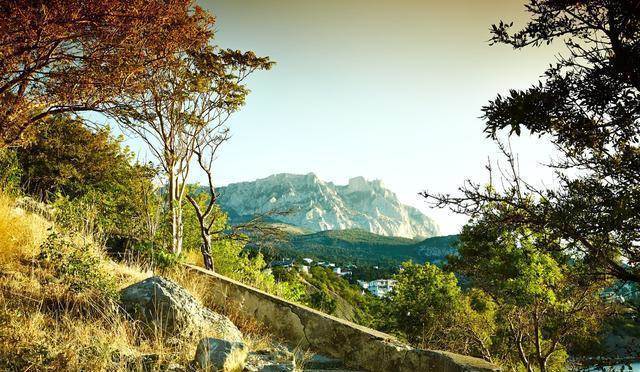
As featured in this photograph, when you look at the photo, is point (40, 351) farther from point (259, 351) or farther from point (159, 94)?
point (159, 94)

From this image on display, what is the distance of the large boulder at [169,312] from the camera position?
149 inches

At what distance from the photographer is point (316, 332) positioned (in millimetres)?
5422

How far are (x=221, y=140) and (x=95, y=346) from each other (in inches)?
422

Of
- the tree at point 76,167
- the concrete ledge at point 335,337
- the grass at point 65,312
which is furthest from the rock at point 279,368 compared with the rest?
the tree at point 76,167

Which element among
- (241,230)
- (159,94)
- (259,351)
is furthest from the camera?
(241,230)

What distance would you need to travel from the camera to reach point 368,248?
170375 mm

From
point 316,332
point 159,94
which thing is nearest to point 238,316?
point 316,332

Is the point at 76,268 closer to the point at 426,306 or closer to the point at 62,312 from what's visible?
the point at 62,312

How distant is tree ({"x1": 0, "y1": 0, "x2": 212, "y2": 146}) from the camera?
379 centimetres

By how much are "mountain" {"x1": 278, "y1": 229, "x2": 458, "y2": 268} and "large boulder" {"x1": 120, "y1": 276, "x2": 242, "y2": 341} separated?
429 ft

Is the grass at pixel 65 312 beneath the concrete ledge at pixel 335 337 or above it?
above

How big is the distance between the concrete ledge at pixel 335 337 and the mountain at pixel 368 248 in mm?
129043

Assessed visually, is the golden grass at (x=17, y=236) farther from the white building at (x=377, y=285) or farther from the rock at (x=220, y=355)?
the white building at (x=377, y=285)

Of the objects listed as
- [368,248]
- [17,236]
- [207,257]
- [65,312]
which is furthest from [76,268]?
[368,248]
